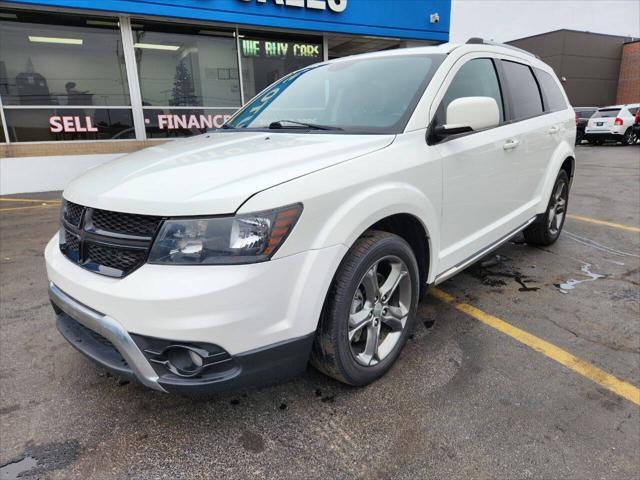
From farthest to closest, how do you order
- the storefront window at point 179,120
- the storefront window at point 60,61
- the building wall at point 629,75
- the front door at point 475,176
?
the building wall at point 629,75 → the storefront window at point 179,120 → the storefront window at point 60,61 → the front door at point 475,176

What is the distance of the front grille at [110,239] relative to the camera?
186 cm

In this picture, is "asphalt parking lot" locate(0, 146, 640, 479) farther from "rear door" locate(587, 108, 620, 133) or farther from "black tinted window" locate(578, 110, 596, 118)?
"black tinted window" locate(578, 110, 596, 118)

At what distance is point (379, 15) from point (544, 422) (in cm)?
1204

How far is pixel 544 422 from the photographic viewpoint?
218 cm

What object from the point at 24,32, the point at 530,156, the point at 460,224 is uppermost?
the point at 24,32

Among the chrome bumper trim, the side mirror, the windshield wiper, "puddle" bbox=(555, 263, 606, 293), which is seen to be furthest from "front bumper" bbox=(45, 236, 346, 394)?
"puddle" bbox=(555, 263, 606, 293)

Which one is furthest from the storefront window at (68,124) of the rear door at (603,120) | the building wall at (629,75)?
the building wall at (629,75)

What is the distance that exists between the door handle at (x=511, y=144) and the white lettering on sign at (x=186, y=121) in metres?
9.10

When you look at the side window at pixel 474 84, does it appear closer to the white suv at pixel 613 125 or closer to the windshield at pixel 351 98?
the windshield at pixel 351 98

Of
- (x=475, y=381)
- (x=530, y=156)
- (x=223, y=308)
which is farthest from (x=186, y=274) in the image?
(x=530, y=156)

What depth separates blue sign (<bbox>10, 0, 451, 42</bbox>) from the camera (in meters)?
9.45

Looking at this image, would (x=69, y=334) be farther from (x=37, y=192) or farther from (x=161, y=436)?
(x=37, y=192)

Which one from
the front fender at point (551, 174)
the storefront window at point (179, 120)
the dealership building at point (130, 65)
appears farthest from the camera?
the storefront window at point (179, 120)

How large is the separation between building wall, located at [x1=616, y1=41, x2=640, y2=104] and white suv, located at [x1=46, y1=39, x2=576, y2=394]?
41875 millimetres
